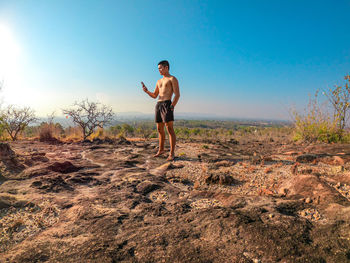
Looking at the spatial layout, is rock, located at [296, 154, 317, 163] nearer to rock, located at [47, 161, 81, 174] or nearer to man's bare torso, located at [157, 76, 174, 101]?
man's bare torso, located at [157, 76, 174, 101]

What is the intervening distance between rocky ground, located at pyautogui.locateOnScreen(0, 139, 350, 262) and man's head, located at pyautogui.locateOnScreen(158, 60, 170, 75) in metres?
→ 2.49

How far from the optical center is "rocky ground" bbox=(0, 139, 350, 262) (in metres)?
1.11

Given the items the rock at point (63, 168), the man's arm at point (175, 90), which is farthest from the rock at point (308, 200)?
the rock at point (63, 168)

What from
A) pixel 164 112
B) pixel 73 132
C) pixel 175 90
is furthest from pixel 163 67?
pixel 73 132

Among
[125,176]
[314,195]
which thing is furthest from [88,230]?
[314,195]

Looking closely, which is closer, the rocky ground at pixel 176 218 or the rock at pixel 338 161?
the rocky ground at pixel 176 218

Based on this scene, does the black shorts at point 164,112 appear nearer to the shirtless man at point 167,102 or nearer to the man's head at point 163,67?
the shirtless man at point 167,102

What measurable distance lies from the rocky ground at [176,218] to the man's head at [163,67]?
Answer: 8.17 ft

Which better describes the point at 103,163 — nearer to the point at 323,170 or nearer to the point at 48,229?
the point at 48,229

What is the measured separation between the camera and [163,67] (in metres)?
4.15

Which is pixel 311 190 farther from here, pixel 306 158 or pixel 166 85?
pixel 166 85

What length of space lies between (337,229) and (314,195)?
1.98 ft

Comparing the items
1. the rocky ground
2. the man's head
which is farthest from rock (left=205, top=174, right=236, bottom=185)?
the man's head

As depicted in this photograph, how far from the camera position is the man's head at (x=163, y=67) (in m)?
4.14
